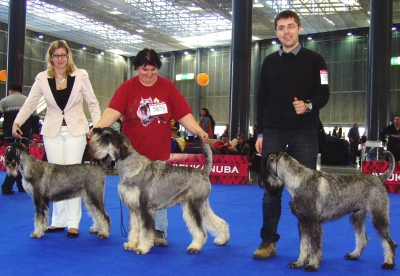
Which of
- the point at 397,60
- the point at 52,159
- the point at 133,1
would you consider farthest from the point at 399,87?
the point at 52,159

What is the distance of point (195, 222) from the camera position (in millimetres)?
4027

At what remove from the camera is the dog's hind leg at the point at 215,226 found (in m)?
4.20

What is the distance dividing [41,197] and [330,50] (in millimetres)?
26691

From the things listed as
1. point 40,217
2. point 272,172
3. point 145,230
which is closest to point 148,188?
point 145,230

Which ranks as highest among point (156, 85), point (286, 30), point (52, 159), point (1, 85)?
point (1, 85)

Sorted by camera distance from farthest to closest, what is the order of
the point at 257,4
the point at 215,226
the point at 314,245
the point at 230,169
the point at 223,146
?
the point at 257,4
the point at 223,146
the point at 230,169
the point at 215,226
the point at 314,245

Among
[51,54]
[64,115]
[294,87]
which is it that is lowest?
[64,115]

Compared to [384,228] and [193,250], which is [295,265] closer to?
[384,228]

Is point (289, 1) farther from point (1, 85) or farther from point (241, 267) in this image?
point (241, 267)

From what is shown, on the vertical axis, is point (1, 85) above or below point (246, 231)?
above

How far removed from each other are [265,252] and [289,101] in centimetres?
128

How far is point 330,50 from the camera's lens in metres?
28.7

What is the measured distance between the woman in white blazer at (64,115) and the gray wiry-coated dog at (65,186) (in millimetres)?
189

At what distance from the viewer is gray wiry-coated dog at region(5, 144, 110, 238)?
4.57m
